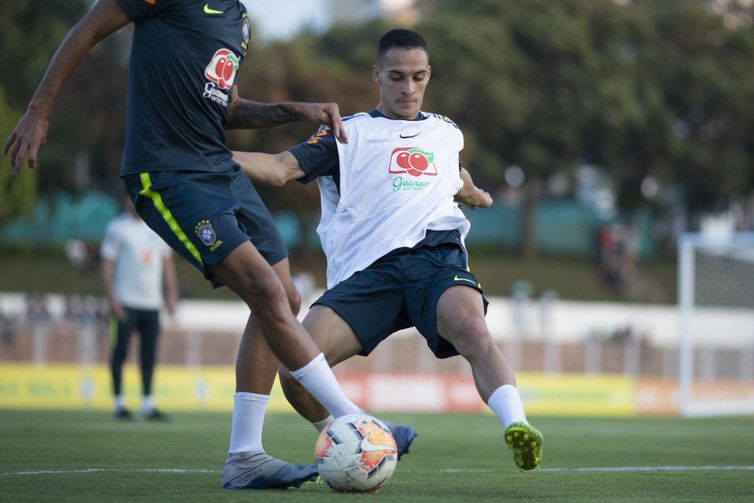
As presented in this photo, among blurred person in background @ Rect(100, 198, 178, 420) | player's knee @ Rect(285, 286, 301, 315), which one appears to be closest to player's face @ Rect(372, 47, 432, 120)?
player's knee @ Rect(285, 286, 301, 315)

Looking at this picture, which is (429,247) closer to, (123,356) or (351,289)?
(351,289)

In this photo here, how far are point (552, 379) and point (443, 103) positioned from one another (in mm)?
22844

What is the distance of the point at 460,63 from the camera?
4544 centimetres

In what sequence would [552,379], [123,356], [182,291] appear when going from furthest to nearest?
[182,291] < [552,379] < [123,356]

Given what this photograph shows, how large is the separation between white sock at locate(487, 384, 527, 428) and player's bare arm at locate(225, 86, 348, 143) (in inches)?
55.6

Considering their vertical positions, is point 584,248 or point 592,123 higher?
point 592,123

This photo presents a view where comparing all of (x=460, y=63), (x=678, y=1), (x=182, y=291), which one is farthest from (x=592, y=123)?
(x=182, y=291)

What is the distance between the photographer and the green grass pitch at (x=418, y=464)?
561cm

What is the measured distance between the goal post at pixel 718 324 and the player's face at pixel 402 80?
48.0ft

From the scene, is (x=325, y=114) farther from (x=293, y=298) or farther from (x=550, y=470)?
(x=550, y=470)

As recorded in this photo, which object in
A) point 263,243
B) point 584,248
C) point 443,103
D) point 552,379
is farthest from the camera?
point 584,248

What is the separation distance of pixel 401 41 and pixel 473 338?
1588 millimetres

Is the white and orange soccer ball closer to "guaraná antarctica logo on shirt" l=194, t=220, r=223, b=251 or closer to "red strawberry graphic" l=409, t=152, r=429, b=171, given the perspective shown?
"guaraná antarctica logo on shirt" l=194, t=220, r=223, b=251

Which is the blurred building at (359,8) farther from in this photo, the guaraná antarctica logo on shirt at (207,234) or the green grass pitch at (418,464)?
the guaraná antarctica logo on shirt at (207,234)
